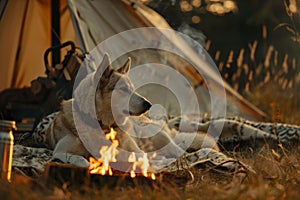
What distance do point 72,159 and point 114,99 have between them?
18.7 inches

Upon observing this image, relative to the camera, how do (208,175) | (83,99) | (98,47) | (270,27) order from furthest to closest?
(270,27) < (98,47) < (83,99) < (208,175)

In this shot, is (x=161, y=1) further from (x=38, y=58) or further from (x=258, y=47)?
(x=258, y=47)

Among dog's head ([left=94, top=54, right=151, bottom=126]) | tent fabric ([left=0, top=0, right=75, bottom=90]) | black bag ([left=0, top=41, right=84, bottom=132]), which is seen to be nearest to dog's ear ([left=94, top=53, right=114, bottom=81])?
dog's head ([left=94, top=54, right=151, bottom=126])

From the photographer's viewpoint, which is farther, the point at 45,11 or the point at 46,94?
the point at 45,11

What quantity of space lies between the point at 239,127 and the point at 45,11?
347 cm

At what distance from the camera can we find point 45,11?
301 inches

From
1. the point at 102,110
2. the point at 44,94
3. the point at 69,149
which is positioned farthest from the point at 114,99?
the point at 44,94

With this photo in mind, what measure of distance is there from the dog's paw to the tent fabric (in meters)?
3.55

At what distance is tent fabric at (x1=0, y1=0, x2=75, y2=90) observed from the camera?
7402 mm

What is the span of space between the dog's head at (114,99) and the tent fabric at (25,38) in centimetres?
347

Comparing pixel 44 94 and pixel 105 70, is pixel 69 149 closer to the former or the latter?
pixel 105 70

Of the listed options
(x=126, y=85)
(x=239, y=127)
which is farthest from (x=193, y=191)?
(x=239, y=127)

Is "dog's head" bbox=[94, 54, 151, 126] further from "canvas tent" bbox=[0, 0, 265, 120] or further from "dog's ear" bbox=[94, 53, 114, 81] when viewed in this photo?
"canvas tent" bbox=[0, 0, 265, 120]

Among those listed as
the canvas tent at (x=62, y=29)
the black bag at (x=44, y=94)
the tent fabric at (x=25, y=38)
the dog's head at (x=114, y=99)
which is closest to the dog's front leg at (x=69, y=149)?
the dog's head at (x=114, y=99)
